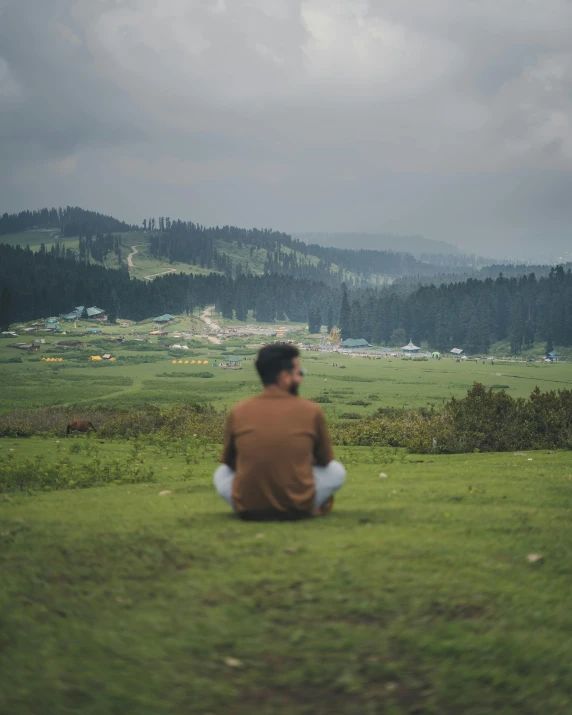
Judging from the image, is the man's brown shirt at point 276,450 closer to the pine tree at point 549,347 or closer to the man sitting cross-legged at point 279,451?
the man sitting cross-legged at point 279,451

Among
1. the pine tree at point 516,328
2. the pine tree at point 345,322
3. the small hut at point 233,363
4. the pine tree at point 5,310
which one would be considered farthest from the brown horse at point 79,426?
the pine tree at point 345,322

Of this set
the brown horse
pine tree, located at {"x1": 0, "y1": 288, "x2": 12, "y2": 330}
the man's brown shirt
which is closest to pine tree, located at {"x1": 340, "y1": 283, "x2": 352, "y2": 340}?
pine tree, located at {"x1": 0, "y1": 288, "x2": 12, "y2": 330}

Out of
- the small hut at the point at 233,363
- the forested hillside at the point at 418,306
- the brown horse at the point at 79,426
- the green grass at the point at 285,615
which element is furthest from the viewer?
the forested hillside at the point at 418,306

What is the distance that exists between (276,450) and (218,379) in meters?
67.3

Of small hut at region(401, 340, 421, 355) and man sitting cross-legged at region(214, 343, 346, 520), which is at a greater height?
man sitting cross-legged at region(214, 343, 346, 520)

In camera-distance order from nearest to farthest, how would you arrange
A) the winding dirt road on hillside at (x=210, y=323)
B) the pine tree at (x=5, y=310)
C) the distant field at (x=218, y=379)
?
the distant field at (x=218, y=379), the pine tree at (x=5, y=310), the winding dirt road on hillside at (x=210, y=323)

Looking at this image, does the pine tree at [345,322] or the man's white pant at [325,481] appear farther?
the pine tree at [345,322]

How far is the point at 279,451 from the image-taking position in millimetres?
7160

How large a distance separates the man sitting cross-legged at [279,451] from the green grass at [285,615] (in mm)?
309

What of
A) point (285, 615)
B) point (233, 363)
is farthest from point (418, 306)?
point (285, 615)

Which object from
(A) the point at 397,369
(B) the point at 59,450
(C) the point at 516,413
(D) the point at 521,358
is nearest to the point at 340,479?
(B) the point at 59,450

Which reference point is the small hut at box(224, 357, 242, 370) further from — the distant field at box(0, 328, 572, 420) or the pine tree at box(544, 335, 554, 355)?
the pine tree at box(544, 335, 554, 355)

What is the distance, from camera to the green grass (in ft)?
14.3

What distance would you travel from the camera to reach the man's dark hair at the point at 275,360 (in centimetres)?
752
